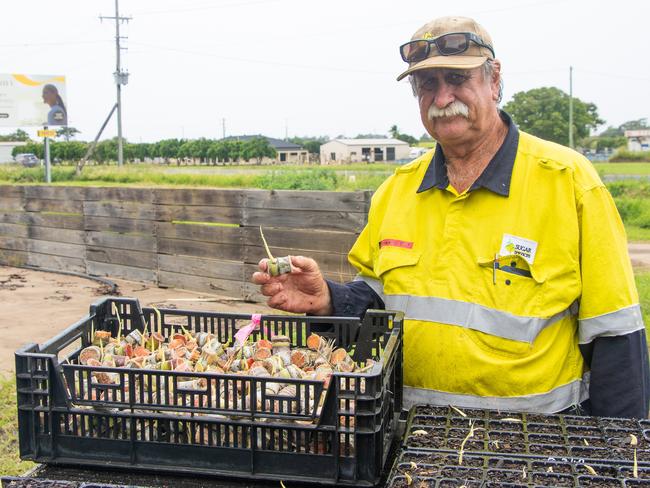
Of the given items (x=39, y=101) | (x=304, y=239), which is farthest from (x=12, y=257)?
(x=39, y=101)

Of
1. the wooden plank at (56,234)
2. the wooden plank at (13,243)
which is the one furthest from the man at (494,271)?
the wooden plank at (13,243)

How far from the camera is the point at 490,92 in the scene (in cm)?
287

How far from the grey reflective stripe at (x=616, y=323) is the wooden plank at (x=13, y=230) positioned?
1106 cm

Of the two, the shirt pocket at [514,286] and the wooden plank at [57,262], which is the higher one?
the shirt pocket at [514,286]

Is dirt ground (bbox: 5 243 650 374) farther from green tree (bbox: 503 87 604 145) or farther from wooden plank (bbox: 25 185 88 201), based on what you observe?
green tree (bbox: 503 87 604 145)

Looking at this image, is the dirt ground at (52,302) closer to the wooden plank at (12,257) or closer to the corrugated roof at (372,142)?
the wooden plank at (12,257)

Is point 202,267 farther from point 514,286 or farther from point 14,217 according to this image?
point 514,286

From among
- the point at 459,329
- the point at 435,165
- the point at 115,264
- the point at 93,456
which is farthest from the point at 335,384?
the point at 115,264

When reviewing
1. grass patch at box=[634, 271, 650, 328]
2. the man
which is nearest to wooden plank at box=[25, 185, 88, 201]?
grass patch at box=[634, 271, 650, 328]

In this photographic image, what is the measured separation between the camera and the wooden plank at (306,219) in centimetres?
816

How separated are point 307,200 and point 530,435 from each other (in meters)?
6.58

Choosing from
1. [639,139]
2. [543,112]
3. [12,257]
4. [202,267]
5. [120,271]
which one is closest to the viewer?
[202,267]

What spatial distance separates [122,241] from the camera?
10.8 meters

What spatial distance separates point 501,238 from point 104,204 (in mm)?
9034
